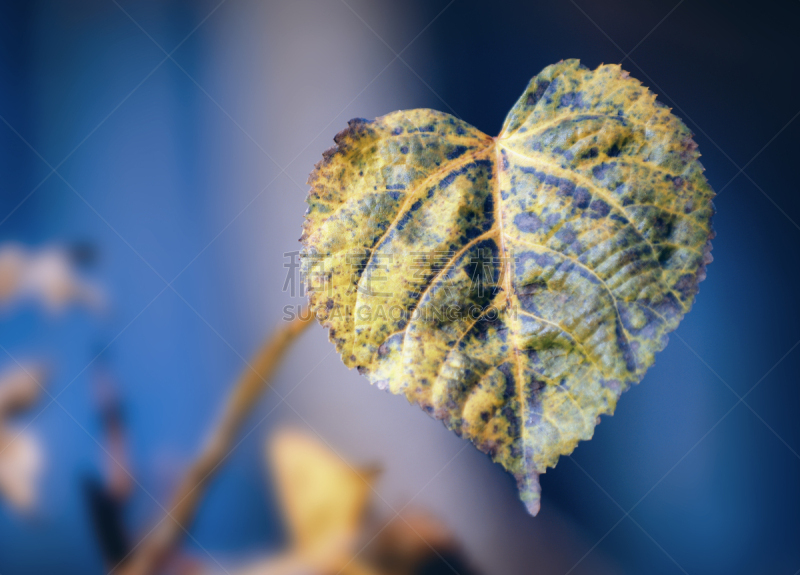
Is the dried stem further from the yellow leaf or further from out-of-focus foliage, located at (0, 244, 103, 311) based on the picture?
out-of-focus foliage, located at (0, 244, 103, 311)

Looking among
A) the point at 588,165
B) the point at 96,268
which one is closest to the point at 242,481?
the point at 96,268

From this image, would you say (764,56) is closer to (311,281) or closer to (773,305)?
(773,305)

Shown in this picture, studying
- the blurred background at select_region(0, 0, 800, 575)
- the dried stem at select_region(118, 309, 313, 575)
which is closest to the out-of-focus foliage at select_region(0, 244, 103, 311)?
Result: the blurred background at select_region(0, 0, 800, 575)

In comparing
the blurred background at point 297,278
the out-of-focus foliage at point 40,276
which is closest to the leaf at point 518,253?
the blurred background at point 297,278

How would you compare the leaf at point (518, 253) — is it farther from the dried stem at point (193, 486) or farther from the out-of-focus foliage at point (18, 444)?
the out-of-focus foliage at point (18, 444)

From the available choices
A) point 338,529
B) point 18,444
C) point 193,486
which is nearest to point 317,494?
point 338,529

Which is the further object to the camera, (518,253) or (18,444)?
(18,444)

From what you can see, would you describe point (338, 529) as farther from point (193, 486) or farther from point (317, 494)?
point (193, 486)
